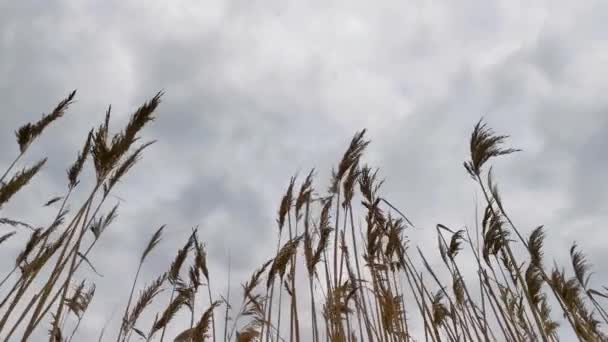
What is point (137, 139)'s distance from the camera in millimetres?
2264

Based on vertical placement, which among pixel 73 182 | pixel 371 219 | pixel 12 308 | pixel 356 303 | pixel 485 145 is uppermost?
pixel 485 145

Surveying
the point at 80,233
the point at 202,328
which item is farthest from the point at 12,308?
the point at 202,328

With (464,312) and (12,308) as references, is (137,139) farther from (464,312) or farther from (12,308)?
(464,312)

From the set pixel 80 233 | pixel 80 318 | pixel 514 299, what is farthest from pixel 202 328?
pixel 514 299

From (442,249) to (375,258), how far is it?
1.72 ft

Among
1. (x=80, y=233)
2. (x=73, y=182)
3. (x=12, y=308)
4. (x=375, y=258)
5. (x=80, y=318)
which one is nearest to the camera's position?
(x=12, y=308)

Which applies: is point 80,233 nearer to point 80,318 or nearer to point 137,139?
point 137,139

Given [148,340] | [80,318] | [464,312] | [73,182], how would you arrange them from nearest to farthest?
[73,182] → [464,312] → [80,318] → [148,340]

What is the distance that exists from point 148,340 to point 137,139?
281cm

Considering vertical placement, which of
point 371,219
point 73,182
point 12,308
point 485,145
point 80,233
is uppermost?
point 485,145

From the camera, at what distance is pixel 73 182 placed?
8.69 feet

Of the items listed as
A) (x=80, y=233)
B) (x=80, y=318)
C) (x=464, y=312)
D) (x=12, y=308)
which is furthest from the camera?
(x=80, y=318)

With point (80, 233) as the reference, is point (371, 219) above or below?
above

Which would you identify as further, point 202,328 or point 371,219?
point 202,328
